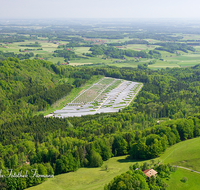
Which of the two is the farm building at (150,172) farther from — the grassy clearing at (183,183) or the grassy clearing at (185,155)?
the grassy clearing at (185,155)

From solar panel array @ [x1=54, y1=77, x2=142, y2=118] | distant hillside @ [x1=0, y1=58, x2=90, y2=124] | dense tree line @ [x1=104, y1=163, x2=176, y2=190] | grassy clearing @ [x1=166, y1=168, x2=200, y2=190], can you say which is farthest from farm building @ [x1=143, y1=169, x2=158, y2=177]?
distant hillside @ [x1=0, y1=58, x2=90, y2=124]

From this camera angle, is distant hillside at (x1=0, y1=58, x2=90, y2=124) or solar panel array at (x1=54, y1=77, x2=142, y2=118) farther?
solar panel array at (x1=54, y1=77, x2=142, y2=118)

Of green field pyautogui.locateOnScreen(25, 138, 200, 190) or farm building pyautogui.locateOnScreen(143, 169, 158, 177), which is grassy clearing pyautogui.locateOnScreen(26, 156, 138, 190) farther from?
farm building pyautogui.locateOnScreen(143, 169, 158, 177)

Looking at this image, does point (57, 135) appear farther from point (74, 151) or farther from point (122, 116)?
point (122, 116)

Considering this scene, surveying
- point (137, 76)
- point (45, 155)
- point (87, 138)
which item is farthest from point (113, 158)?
point (137, 76)

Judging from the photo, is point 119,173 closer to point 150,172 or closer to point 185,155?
point 150,172

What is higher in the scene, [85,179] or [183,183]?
[183,183]

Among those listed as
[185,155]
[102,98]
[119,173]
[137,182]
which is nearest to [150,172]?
[137,182]
